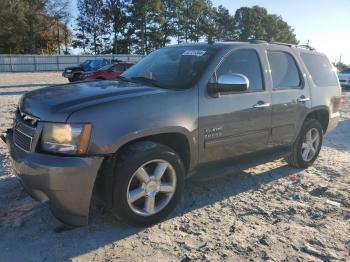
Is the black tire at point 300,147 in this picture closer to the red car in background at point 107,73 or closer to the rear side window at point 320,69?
the rear side window at point 320,69

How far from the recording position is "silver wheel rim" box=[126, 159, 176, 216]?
3863 millimetres

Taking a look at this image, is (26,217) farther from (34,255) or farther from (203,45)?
(203,45)

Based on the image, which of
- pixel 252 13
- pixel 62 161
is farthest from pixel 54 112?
pixel 252 13

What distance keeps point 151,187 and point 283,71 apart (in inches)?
104

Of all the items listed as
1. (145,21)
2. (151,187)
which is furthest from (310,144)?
(145,21)

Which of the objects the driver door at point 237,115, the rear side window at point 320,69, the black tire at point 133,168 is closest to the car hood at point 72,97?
the black tire at point 133,168

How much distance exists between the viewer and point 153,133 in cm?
383

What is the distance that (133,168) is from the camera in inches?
146

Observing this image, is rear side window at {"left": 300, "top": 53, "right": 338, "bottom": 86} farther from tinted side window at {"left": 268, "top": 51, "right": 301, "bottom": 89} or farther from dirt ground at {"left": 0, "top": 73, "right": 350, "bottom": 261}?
dirt ground at {"left": 0, "top": 73, "right": 350, "bottom": 261}

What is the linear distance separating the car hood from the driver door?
24.8 inches

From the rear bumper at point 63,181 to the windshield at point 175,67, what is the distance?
138 centimetres

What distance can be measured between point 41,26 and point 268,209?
187 feet

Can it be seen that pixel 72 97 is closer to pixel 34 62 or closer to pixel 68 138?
pixel 68 138

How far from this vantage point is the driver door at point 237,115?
4.32 m
